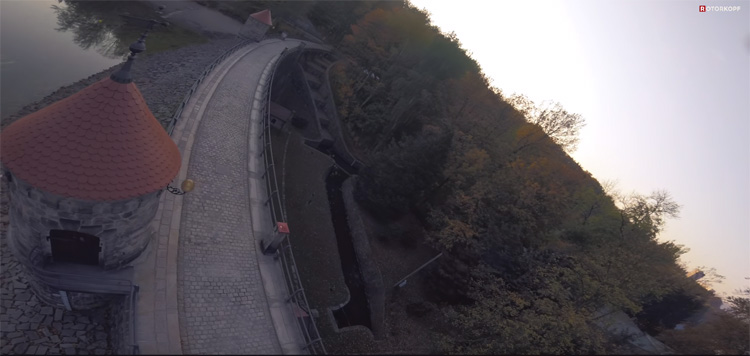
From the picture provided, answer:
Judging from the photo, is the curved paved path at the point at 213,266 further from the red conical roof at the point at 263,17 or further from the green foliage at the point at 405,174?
the red conical roof at the point at 263,17

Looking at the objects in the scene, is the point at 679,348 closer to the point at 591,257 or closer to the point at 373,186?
the point at 591,257

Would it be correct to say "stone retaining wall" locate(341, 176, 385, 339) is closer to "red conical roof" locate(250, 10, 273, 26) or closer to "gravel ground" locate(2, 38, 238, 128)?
"gravel ground" locate(2, 38, 238, 128)

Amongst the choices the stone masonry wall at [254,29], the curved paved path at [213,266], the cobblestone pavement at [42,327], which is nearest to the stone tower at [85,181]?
the cobblestone pavement at [42,327]

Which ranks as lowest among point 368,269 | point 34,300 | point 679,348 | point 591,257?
point 34,300

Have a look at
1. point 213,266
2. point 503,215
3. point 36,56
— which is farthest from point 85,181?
point 36,56

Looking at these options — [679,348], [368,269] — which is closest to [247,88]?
[368,269]
